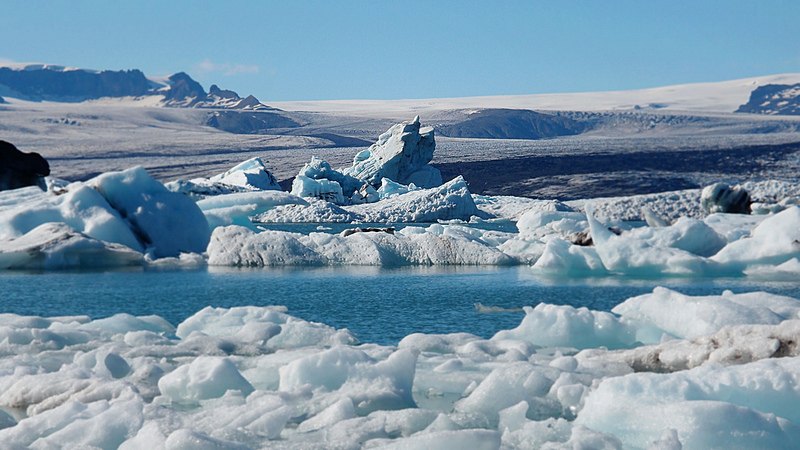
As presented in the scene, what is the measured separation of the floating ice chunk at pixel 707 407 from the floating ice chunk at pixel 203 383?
6.99ft

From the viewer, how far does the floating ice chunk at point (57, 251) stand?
1529cm

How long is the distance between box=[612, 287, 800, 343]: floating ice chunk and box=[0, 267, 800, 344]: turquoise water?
4.96ft

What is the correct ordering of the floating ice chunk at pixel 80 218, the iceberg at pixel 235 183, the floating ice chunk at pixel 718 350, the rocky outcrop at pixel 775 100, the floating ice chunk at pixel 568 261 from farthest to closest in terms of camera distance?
the rocky outcrop at pixel 775 100
the iceberg at pixel 235 183
the floating ice chunk at pixel 80 218
the floating ice chunk at pixel 568 261
the floating ice chunk at pixel 718 350

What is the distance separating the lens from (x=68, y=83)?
481 ft

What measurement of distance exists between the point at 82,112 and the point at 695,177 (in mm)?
69835

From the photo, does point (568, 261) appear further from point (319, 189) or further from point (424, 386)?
point (319, 189)

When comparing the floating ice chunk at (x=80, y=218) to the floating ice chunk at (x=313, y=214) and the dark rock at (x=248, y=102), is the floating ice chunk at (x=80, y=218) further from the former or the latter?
the dark rock at (x=248, y=102)

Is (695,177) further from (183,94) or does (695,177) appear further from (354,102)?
(183,94)

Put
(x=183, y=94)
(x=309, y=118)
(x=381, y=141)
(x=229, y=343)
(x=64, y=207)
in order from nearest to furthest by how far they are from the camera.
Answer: (x=229, y=343) → (x=64, y=207) → (x=381, y=141) → (x=309, y=118) → (x=183, y=94)

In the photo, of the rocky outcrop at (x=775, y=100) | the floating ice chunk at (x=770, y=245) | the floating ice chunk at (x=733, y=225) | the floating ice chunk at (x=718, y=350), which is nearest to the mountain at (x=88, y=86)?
the rocky outcrop at (x=775, y=100)

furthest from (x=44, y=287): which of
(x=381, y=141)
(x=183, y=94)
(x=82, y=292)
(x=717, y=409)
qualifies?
(x=183, y=94)

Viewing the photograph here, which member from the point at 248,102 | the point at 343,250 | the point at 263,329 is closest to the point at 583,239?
the point at 343,250

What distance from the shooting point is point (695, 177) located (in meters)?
52.3

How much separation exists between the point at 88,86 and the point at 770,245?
14606 centimetres
